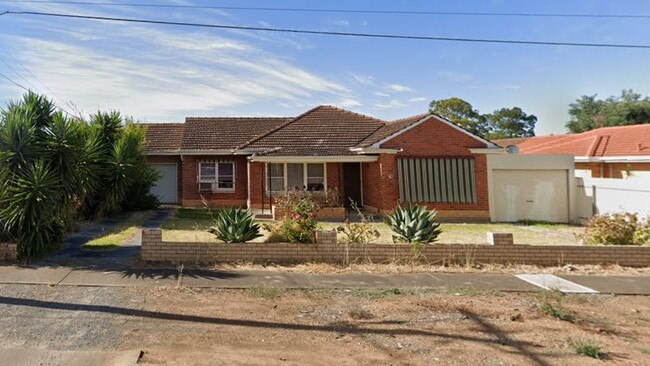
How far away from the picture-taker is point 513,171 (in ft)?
52.8

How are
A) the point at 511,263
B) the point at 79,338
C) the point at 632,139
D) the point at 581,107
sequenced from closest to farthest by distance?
1. the point at 79,338
2. the point at 511,263
3. the point at 632,139
4. the point at 581,107

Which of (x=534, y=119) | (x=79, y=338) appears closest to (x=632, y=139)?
(x=79, y=338)

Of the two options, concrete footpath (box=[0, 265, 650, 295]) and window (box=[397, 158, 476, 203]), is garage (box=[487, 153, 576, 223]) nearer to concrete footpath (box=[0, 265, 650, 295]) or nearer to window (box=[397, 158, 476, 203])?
window (box=[397, 158, 476, 203])

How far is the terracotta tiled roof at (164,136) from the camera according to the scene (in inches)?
826

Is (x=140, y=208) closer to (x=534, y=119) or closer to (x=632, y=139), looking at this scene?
(x=632, y=139)

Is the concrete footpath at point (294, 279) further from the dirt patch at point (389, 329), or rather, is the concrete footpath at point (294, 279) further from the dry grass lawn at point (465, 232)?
the dry grass lawn at point (465, 232)

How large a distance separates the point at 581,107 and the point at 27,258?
166ft

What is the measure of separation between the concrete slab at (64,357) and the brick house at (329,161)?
40.8 ft

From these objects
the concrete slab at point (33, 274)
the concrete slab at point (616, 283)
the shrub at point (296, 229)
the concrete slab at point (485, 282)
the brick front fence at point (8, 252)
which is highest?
the shrub at point (296, 229)

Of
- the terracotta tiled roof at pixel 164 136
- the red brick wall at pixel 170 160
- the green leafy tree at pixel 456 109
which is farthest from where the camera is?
the green leafy tree at pixel 456 109

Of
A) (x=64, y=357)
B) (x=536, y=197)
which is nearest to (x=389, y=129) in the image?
(x=536, y=197)

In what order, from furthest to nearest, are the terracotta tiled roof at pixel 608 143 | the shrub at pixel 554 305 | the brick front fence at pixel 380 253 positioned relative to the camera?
the terracotta tiled roof at pixel 608 143, the brick front fence at pixel 380 253, the shrub at pixel 554 305

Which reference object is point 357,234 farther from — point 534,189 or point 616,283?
point 534,189

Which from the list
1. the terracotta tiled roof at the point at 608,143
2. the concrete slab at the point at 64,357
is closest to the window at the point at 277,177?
the concrete slab at the point at 64,357
